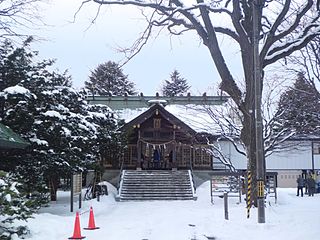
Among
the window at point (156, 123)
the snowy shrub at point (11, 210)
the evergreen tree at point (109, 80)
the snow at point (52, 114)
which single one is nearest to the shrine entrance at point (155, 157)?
the window at point (156, 123)

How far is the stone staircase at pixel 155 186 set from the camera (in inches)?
1065

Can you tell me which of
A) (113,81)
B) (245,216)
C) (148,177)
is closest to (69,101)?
(245,216)

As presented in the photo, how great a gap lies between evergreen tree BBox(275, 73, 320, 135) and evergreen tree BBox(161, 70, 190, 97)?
1862 inches

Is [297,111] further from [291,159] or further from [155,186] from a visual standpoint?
[291,159]

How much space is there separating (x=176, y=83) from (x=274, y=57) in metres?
56.7

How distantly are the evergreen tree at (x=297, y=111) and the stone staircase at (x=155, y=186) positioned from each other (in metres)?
7.17

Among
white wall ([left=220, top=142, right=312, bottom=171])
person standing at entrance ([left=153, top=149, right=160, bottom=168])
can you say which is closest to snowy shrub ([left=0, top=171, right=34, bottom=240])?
person standing at entrance ([left=153, top=149, right=160, bottom=168])

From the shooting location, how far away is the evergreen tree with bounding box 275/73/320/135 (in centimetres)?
2567

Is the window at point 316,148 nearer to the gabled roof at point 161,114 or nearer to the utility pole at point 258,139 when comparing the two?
the gabled roof at point 161,114

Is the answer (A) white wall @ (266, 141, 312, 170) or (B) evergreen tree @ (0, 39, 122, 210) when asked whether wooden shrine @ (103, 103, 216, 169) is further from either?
(B) evergreen tree @ (0, 39, 122, 210)

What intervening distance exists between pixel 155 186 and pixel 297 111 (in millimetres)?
10147

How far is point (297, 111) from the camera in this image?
2600 centimetres

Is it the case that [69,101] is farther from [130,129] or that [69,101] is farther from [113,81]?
[113,81]

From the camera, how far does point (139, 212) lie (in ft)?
64.1
